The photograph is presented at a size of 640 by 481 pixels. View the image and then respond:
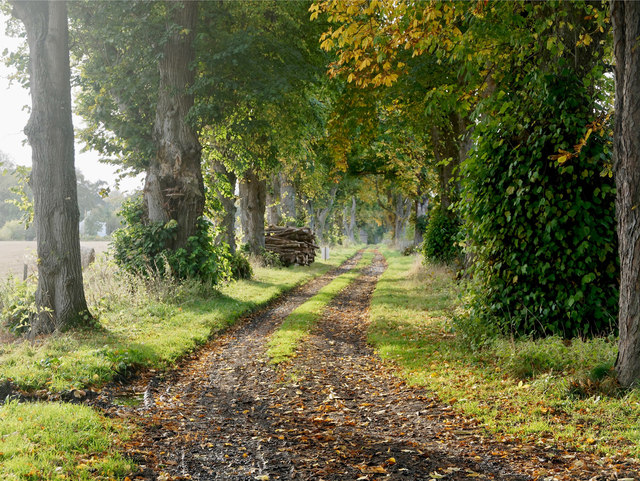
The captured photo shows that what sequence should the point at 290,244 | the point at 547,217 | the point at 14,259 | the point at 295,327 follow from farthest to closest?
1. the point at 14,259
2. the point at 290,244
3. the point at 295,327
4. the point at 547,217

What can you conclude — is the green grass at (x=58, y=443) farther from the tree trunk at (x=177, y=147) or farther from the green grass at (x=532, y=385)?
the tree trunk at (x=177, y=147)

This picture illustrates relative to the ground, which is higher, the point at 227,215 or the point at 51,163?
the point at 51,163

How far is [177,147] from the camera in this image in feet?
45.8

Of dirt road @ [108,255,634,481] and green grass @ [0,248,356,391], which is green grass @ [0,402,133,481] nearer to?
dirt road @ [108,255,634,481]

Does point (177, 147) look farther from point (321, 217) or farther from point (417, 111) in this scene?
point (321, 217)

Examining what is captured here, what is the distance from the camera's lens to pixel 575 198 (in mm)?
7297

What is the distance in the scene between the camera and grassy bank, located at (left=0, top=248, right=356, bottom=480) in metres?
4.30

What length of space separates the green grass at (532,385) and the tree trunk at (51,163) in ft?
20.2

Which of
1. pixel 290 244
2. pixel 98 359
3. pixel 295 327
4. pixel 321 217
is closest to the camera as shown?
pixel 98 359

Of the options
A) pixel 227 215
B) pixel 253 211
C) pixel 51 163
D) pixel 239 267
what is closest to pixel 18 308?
pixel 51 163

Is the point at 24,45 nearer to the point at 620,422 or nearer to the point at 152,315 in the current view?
the point at 152,315

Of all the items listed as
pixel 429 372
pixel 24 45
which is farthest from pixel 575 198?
pixel 24 45

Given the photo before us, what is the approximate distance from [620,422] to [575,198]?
11.6 feet

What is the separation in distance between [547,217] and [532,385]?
8.71ft
